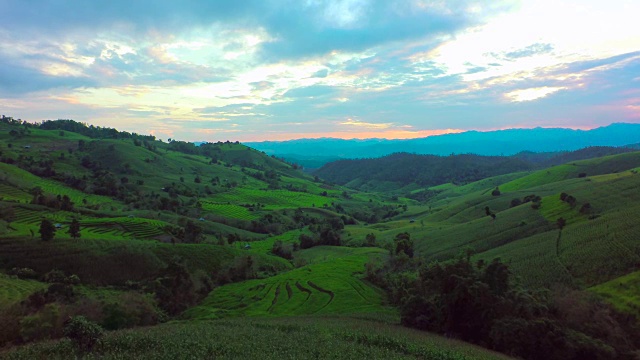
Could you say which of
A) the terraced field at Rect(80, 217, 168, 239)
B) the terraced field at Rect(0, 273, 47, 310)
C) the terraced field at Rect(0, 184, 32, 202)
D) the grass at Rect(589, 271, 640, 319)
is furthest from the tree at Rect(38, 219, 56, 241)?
the grass at Rect(589, 271, 640, 319)

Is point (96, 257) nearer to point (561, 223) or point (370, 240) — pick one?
point (370, 240)

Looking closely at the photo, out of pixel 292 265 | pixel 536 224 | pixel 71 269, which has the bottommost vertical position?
pixel 292 265

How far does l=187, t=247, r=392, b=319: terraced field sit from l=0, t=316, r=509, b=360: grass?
23.4 meters

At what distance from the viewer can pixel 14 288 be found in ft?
253

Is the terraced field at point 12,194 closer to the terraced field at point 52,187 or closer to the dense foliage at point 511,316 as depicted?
the terraced field at point 52,187

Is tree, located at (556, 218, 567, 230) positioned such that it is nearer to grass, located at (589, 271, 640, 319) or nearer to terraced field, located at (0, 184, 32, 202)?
grass, located at (589, 271, 640, 319)

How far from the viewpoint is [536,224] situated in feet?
366

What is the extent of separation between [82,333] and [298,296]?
51.4 m

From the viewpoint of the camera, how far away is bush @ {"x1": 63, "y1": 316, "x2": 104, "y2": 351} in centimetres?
4422

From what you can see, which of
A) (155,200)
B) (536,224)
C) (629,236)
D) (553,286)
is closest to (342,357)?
(553,286)

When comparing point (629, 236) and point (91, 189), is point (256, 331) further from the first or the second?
point (91, 189)

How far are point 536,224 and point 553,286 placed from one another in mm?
43948

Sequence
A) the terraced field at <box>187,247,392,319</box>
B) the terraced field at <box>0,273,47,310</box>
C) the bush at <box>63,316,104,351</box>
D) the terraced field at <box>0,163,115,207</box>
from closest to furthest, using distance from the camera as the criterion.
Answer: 1. the bush at <box>63,316,104,351</box>
2. the terraced field at <box>0,273,47,310</box>
3. the terraced field at <box>187,247,392,319</box>
4. the terraced field at <box>0,163,115,207</box>

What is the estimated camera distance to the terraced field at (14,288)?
229ft
